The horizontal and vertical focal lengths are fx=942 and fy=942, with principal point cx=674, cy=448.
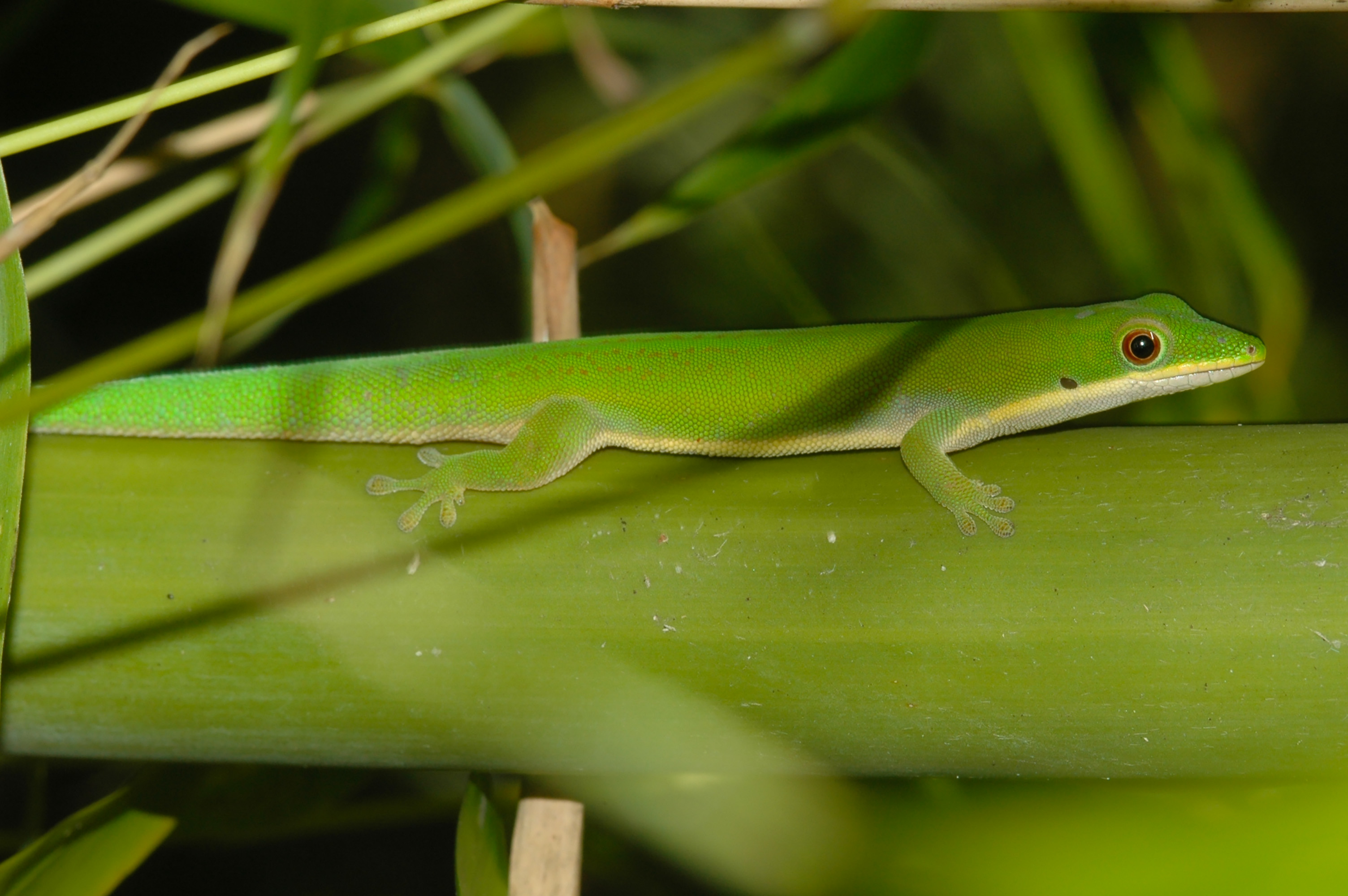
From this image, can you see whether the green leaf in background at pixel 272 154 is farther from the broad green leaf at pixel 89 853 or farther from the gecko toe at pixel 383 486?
the broad green leaf at pixel 89 853

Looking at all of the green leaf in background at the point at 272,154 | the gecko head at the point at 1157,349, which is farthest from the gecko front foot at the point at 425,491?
the gecko head at the point at 1157,349

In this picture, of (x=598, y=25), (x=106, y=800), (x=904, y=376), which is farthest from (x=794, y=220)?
(x=106, y=800)

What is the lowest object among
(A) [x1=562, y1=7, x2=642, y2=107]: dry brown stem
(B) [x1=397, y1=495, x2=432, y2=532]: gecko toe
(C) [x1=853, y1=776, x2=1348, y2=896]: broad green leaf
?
(C) [x1=853, y1=776, x2=1348, y2=896]: broad green leaf

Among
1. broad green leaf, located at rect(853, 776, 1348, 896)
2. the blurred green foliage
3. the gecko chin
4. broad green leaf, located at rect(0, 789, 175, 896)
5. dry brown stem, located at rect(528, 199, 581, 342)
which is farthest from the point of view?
the gecko chin

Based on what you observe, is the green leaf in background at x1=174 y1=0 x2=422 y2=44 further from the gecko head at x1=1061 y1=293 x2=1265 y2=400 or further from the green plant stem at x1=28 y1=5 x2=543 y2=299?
the gecko head at x1=1061 y1=293 x2=1265 y2=400

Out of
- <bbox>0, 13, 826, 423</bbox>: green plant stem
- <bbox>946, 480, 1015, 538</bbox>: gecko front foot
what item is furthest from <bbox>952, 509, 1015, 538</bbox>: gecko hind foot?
<bbox>0, 13, 826, 423</bbox>: green plant stem

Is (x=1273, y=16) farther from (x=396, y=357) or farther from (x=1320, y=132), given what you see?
(x=396, y=357)
